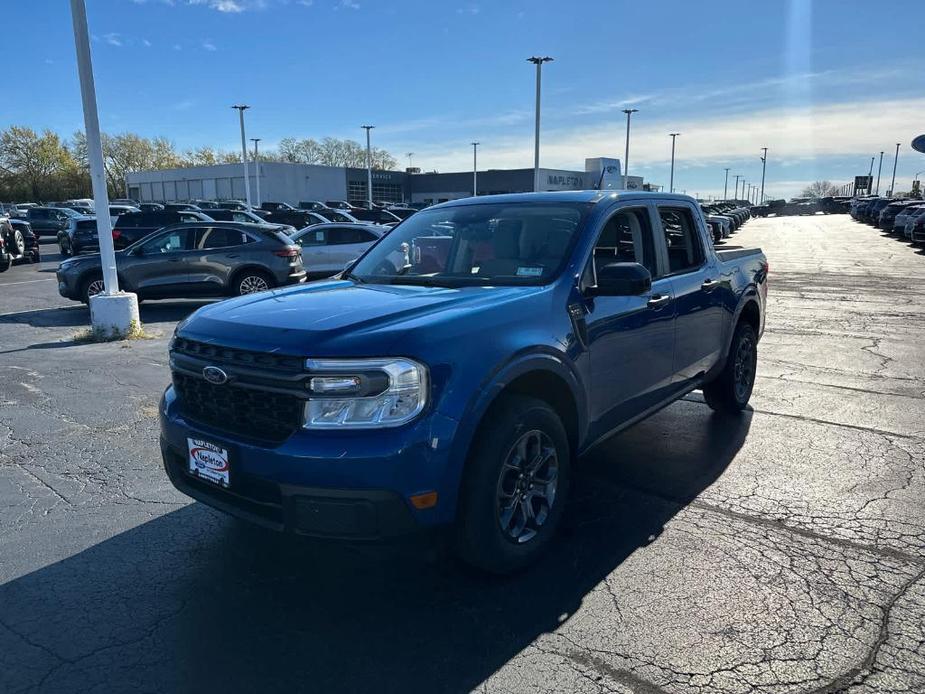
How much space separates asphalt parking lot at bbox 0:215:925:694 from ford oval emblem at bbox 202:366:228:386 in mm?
1033

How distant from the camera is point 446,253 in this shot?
432 cm

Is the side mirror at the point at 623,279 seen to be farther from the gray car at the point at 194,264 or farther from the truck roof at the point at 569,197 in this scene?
the gray car at the point at 194,264

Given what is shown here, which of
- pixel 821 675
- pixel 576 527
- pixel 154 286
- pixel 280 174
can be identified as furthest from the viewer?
pixel 280 174

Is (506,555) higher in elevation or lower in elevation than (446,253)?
lower

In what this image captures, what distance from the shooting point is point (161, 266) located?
1222 cm

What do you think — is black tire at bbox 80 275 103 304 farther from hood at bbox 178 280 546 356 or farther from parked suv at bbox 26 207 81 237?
parked suv at bbox 26 207 81 237

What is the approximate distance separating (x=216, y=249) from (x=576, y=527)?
1034 cm

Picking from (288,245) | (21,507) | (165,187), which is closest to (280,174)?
(165,187)

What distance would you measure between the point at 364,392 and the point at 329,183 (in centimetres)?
7833

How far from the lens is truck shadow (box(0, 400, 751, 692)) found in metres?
2.65

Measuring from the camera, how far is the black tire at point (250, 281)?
490 inches

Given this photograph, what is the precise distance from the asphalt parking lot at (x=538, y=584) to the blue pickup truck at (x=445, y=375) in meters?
0.44

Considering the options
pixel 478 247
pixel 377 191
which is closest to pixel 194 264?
pixel 478 247

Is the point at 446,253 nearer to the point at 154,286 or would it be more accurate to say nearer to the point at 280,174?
the point at 154,286
